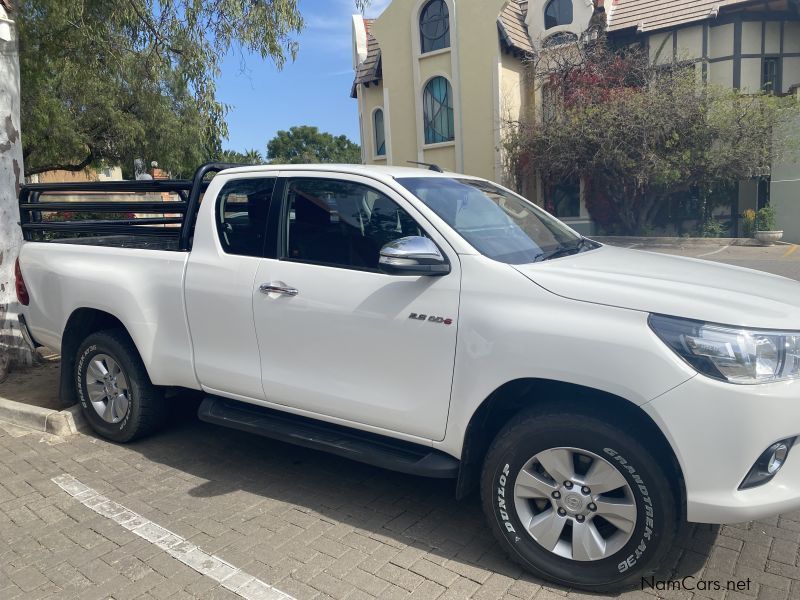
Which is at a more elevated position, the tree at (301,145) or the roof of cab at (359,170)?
the tree at (301,145)

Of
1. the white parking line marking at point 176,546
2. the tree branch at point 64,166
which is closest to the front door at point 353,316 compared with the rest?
the white parking line marking at point 176,546

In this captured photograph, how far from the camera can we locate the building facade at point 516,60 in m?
20.7

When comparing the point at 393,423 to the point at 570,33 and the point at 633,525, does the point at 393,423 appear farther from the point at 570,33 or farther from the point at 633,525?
the point at 570,33

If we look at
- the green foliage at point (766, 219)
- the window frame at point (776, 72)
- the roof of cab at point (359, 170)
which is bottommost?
the green foliage at point (766, 219)

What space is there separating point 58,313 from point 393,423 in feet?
10.3

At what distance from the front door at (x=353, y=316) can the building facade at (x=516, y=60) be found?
761 inches

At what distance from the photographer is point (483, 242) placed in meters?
3.50

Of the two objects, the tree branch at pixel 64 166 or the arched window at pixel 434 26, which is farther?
the tree branch at pixel 64 166

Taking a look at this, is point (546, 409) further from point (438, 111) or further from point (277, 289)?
point (438, 111)

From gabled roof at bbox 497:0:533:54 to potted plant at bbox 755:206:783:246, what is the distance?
9134 mm

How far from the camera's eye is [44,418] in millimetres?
5312


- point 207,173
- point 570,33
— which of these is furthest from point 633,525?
point 570,33

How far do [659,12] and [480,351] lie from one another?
22207 millimetres

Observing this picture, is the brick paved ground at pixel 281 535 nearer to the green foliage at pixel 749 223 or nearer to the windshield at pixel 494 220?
the windshield at pixel 494 220
